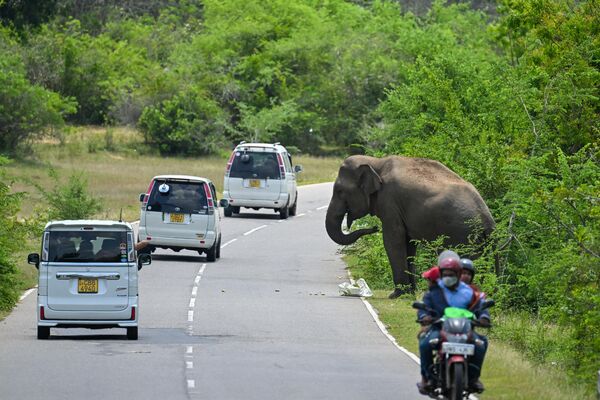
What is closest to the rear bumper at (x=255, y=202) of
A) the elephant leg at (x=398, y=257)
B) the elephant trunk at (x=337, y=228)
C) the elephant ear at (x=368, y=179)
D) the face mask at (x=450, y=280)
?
the elephant trunk at (x=337, y=228)

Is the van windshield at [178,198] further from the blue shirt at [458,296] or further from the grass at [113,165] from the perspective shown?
the blue shirt at [458,296]

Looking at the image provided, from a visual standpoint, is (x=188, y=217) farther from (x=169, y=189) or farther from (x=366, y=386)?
(x=366, y=386)

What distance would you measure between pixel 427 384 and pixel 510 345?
9.25 meters

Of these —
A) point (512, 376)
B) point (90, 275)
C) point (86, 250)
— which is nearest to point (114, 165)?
point (86, 250)

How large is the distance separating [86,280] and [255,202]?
2636cm

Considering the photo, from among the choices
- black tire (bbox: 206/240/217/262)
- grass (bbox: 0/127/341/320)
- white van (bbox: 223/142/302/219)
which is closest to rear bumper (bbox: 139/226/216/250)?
black tire (bbox: 206/240/217/262)

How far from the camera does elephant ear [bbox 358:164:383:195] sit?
29.8 metres

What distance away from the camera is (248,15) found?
333 ft

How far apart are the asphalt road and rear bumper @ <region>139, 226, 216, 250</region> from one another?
0.48 m

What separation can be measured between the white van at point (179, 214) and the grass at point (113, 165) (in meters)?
12.6

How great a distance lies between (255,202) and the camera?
1897 inches

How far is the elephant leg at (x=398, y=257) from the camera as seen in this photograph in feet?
95.6

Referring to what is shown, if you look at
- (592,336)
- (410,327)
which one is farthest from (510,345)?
(592,336)

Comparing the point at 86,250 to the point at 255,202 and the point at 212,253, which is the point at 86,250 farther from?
the point at 255,202
